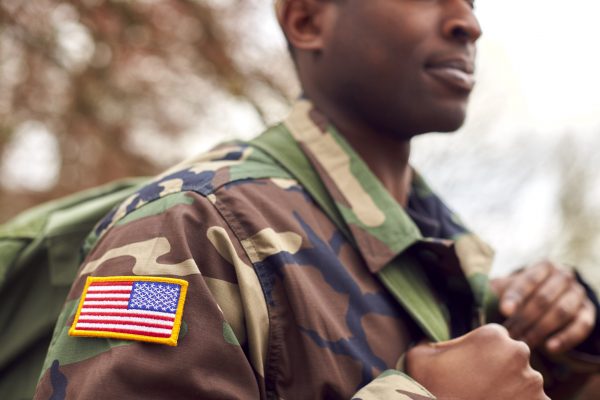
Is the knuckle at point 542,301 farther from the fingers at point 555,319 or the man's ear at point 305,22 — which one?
the man's ear at point 305,22

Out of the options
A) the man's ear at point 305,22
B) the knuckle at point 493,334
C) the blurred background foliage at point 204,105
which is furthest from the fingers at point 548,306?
the blurred background foliage at point 204,105

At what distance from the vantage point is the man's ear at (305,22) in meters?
1.54

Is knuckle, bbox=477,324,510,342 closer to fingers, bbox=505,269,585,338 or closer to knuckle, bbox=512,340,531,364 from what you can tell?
knuckle, bbox=512,340,531,364

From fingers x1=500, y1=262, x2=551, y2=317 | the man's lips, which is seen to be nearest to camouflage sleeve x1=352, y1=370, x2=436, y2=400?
fingers x1=500, y1=262, x2=551, y2=317

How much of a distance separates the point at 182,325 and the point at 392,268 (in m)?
0.52

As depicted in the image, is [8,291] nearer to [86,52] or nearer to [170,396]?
[170,396]

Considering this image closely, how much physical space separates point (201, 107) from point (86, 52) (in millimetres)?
1046

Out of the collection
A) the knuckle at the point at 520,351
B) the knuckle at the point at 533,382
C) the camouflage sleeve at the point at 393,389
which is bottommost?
the knuckle at the point at 533,382

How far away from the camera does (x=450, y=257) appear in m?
1.40

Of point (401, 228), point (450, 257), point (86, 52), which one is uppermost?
point (86, 52)

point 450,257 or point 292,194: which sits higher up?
point 292,194

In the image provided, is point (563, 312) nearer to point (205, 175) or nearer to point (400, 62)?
point (400, 62)

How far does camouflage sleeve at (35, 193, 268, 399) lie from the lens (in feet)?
2.90

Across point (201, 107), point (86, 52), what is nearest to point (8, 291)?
point (86, 52)
